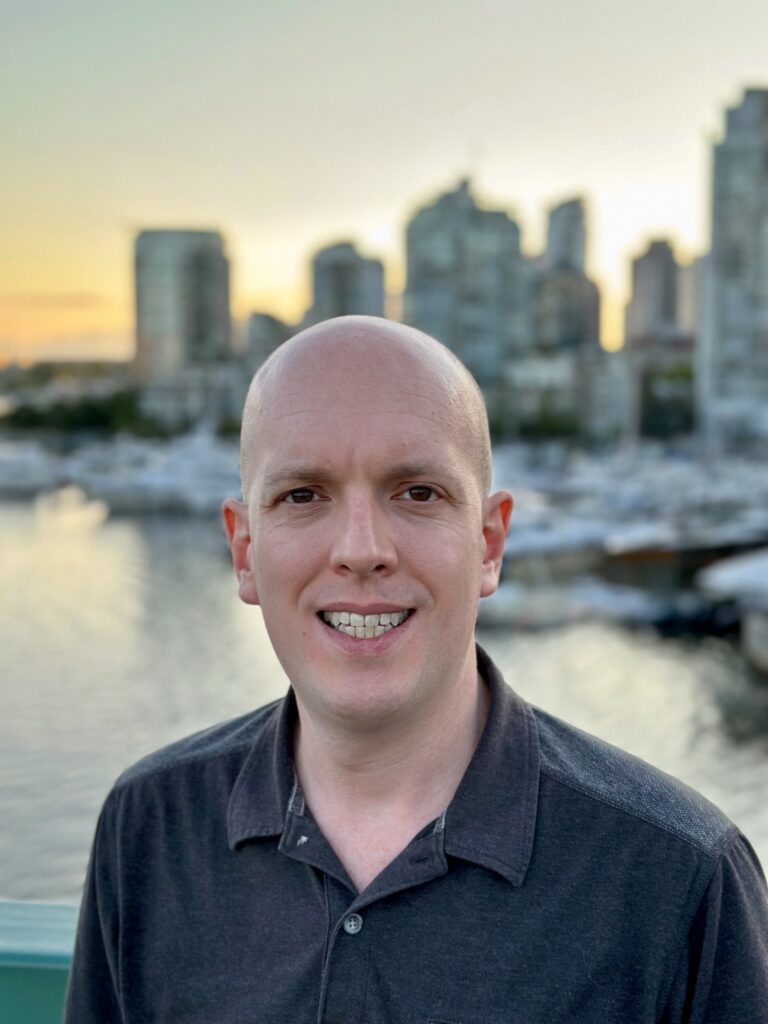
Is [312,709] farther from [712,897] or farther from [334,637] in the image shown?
[712,897]

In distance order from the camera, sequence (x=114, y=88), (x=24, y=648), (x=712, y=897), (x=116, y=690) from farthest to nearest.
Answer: (x=114, y=88) < (x=24, y=648) < (x=116, y=690) < (x=712, y=897)

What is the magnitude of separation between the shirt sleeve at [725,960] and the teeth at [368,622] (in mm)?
230

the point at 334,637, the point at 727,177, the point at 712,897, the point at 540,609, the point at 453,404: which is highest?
the point at 727,177

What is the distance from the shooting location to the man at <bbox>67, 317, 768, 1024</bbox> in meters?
0.65

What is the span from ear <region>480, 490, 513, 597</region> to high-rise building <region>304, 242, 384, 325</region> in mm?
29074

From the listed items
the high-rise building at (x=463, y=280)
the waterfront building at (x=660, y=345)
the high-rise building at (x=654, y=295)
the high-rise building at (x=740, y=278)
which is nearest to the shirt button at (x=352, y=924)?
the high-rise building at (x=740, y=278)

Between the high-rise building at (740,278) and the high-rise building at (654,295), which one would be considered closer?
the high-rise building at (740,278)

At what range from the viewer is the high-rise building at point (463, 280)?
33969 millimetres

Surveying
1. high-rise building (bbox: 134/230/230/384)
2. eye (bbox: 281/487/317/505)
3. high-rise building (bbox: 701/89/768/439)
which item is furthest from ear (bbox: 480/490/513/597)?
high-rise building (bbox: 701/89/768/439)

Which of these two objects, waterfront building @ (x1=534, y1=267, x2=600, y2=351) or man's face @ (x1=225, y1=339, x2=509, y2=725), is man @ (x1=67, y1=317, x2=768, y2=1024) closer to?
man's face @ (x1=225, y1=339, x2=509, y2=725)

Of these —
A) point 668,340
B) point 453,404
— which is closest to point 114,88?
point 668,340

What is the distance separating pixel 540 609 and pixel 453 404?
1770 cm

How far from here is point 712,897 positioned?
2.13 feet

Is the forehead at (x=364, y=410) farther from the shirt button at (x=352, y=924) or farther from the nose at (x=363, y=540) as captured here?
the shirt button at (x=352, y=924)
